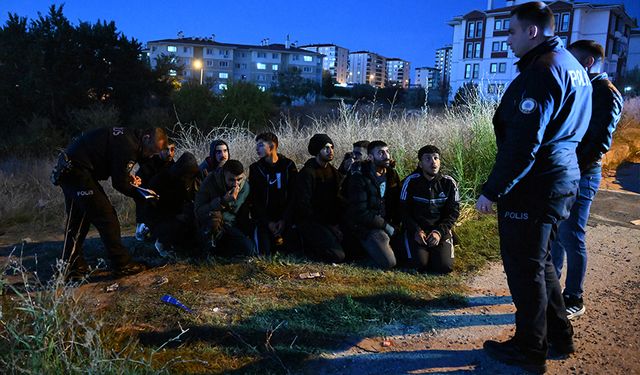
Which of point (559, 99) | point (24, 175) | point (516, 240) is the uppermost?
point (559, 99)

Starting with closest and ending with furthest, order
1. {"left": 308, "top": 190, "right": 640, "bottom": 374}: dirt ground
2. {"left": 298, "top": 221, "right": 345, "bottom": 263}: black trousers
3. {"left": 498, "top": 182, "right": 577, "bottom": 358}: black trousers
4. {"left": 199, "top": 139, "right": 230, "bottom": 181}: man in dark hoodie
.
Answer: {"left": 498, "top": 182, "right": 577, "bottom": 358}: black trousers
{"left": 308, "top": 190, "right": 640, "bottom": 374}: dirt ground
{"left": 298, "top": 221, "right": 345, "bottom": 263}: black trousers
{"left": 199, "top": 139, "right": 230, "bottom": 181}: man in dark hoodie

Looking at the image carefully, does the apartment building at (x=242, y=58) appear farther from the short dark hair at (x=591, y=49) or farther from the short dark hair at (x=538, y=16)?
the short dark hair at (x=538, y=16)

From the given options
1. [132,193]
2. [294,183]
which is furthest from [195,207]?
[294,183]

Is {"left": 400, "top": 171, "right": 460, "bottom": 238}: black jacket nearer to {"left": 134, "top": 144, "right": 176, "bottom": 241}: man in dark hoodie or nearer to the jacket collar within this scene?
the jacket collar

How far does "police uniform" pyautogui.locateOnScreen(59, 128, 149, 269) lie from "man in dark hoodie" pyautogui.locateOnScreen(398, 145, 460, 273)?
2.77 metres

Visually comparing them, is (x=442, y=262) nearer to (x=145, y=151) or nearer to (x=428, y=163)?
(x=428, y=163)

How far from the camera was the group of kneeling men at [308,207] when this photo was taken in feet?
17.4

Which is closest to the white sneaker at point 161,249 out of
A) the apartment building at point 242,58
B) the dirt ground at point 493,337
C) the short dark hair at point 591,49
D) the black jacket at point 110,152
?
the black jacket at point 110,152

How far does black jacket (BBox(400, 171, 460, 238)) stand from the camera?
5297 mm

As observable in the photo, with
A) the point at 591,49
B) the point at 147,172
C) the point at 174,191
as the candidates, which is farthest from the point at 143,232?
the point at 591,49

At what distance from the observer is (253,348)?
331cm

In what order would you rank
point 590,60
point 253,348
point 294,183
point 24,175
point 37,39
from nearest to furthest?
point 253,348 → point 590,60 → point 294,183 → point 24,175 → point 37,39

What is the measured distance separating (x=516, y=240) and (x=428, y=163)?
7.90 ft

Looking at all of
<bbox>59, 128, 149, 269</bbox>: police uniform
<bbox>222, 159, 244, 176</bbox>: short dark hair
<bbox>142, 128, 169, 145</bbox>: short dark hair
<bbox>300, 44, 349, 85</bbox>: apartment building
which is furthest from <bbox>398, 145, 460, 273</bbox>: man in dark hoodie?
<bbox>300, 44, 349, 85</bbox>: apartment building
